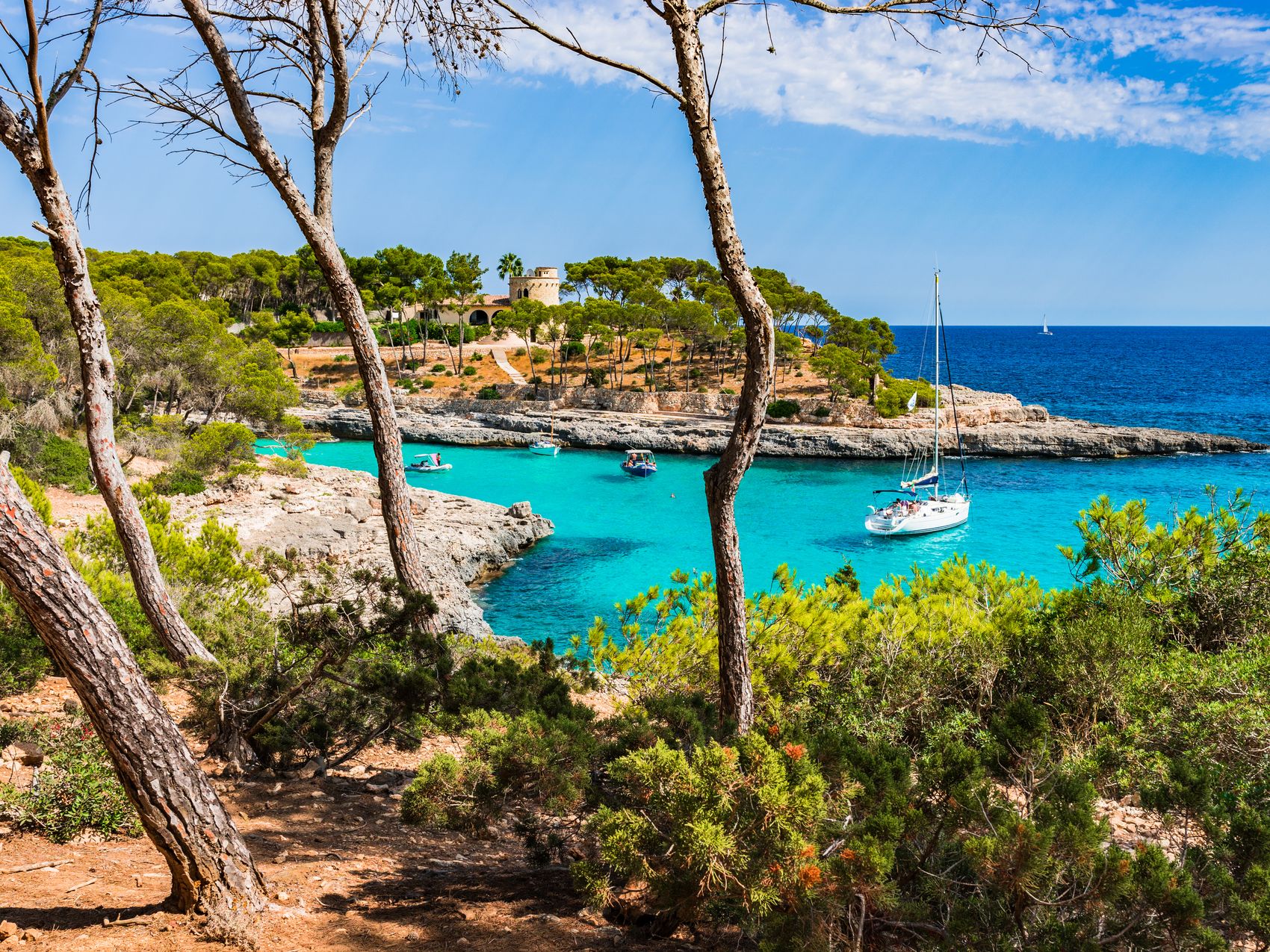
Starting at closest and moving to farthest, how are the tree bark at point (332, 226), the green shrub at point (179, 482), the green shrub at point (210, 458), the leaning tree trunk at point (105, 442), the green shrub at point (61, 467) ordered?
the leaning tree trunk at point (105, 442) → the tree bark at point (332, 226) → the green shrub at point (61, 467) → the green shrub at point (179, 482) → the green shrub at point (210, 458)

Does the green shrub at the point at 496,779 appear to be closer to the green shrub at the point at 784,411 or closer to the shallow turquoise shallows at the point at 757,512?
the shallow turquoise shallows at the point at 757,512

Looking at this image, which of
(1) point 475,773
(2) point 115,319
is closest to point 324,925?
(1) point 475,773

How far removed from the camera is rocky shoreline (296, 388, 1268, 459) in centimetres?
3800

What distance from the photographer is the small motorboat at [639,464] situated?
33.7 metres

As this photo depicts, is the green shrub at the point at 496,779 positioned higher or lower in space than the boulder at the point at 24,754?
higher

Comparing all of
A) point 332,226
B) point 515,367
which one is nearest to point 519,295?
point 515,367

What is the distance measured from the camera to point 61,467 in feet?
62.4


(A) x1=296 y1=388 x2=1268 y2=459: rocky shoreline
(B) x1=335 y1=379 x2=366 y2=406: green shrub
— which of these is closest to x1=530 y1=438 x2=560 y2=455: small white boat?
(A) x1=296 y1=388 x2=1268 y2=459: rocky shoreline

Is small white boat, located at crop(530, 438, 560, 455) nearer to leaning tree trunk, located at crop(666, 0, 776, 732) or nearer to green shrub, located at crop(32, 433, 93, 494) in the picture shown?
green shrub, located at crop(32, 433, 93, 494)

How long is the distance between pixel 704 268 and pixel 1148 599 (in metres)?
55.1

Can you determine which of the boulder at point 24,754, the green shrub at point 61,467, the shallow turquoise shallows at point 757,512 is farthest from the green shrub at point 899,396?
the boulder at point 24,754

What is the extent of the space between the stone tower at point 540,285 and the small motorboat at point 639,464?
35.2 m

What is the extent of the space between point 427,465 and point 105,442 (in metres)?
28.8

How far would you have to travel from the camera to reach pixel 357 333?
5.84m
